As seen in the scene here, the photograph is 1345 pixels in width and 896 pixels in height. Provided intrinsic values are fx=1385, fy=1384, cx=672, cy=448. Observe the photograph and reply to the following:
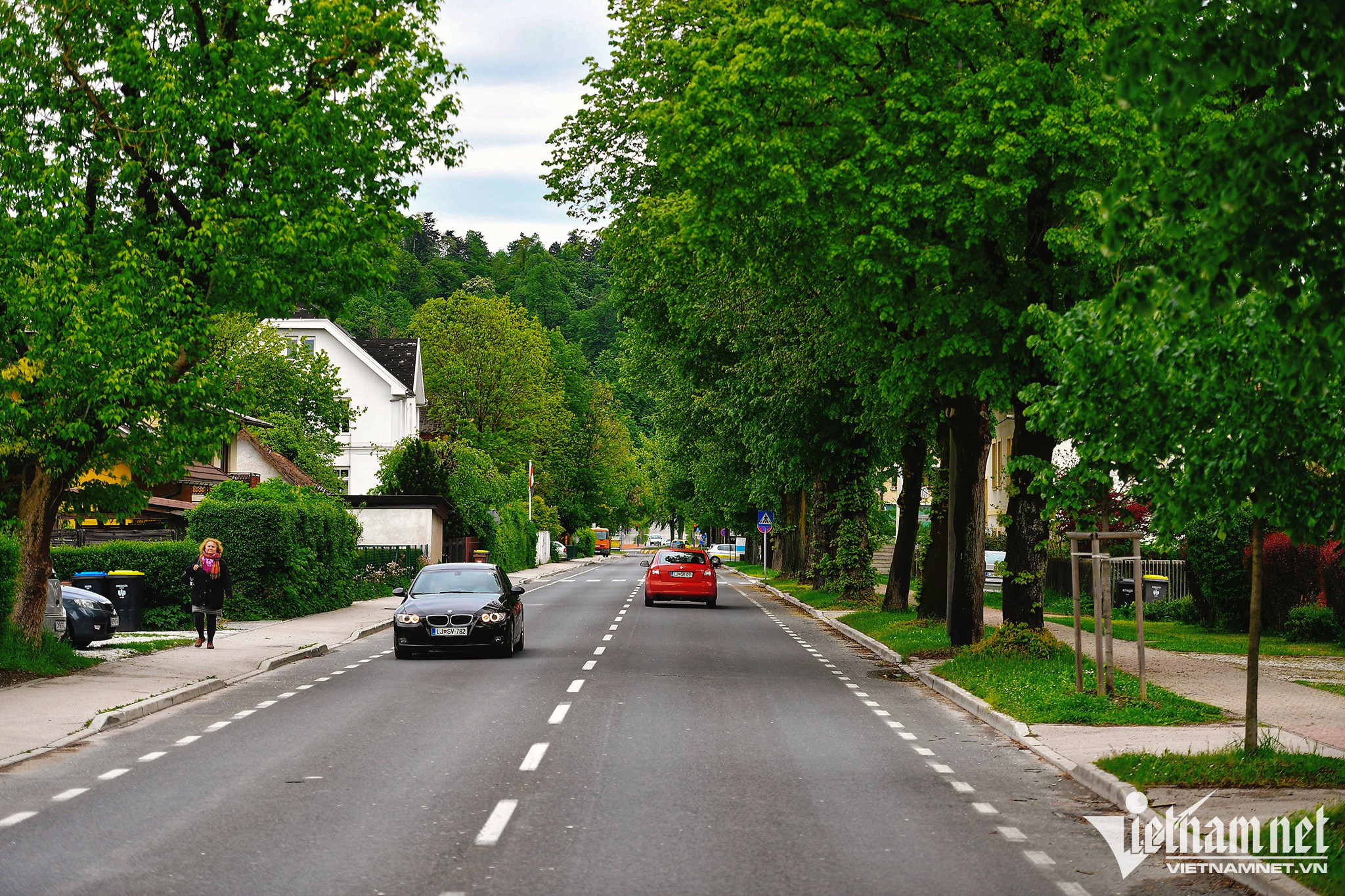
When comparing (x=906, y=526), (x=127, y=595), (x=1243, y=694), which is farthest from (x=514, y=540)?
(x=1243, y=694)

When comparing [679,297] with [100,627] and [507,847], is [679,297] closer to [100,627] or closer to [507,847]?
[100,627]

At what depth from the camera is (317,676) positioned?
19.0 meters

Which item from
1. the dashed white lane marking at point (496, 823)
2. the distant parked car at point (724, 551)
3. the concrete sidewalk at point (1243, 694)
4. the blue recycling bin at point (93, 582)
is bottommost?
the distant parked car at point (724, 551)

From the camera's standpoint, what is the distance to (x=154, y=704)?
1502 cm

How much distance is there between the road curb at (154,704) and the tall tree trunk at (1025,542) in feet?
35.4

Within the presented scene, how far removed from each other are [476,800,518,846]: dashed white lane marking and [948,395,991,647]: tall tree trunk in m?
13.0

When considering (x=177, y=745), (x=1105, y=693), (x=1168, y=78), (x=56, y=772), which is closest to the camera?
(x=1168, y=78)

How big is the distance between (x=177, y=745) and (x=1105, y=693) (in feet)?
30.6

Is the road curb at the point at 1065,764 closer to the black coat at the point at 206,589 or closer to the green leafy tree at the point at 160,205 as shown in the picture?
the green leafy tree at the point at 160,205

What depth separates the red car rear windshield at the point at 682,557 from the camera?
39.8m

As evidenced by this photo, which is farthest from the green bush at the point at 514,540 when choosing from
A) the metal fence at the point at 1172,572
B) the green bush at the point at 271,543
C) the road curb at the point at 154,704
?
the road curb at the point at 154,704

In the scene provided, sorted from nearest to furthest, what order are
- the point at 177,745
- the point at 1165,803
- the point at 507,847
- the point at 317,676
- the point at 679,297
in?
the point at 507,847 < the point at 1165,803 < the point at 177,745 < the point at 317,676 < the point at 679,297

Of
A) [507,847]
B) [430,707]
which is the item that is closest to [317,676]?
[430,707]

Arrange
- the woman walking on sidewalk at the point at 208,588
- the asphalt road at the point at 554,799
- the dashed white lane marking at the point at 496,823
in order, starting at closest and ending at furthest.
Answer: the asphalt road at the point at 554,799, the dashed white lane marking at the point at 496,823, the woman walking on sidewalk at the point at 208,588
